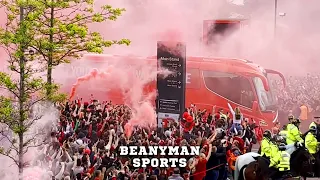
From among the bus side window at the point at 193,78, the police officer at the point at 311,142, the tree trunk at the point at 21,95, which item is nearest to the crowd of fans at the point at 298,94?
the bus side window at the point at 193,78

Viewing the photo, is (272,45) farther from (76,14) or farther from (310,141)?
(76,14)

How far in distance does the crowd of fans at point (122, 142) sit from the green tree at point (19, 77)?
92 cm

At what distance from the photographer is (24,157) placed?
10.9m

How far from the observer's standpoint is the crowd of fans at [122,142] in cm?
1117

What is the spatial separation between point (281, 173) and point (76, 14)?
188 inches

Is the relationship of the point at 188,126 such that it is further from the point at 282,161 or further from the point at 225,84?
the point at 282,161

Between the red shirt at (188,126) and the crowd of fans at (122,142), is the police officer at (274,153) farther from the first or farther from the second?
the red shirt at (188,126)

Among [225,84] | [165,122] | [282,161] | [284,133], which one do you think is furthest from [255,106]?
[282,161]

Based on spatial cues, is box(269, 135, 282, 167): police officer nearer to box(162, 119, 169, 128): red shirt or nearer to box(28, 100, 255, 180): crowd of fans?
box(28, 100, 255, 180): crowd of fans

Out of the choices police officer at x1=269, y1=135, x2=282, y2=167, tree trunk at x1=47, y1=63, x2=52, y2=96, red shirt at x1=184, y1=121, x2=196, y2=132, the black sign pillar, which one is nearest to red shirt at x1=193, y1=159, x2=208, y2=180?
red shirt at x1=184, y1=121, x2=196, y2=132

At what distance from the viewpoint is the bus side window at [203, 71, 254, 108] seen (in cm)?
1236

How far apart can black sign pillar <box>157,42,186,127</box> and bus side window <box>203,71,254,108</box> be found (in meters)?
0.73

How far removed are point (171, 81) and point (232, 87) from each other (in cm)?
130

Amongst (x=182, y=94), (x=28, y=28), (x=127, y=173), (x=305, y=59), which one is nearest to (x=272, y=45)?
(x=305, y=59)
